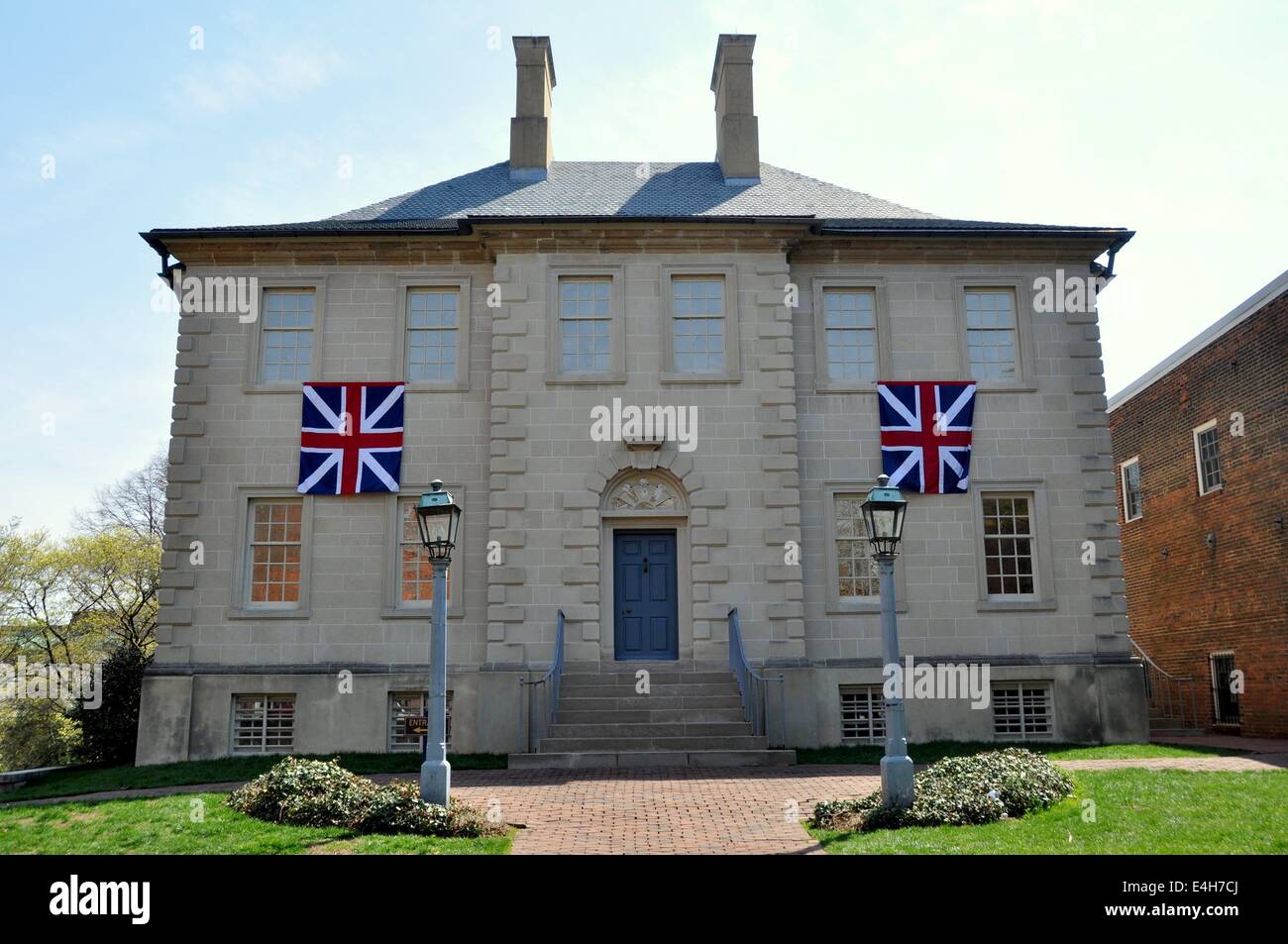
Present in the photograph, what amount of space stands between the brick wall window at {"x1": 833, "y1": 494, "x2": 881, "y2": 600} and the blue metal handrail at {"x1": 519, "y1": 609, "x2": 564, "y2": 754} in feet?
16.5

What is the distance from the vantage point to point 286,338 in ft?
63.1

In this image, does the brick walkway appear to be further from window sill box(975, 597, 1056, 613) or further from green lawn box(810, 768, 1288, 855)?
window sill box(975, 597, 1056, 613)

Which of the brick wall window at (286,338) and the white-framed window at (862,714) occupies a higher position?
the brick wall window at (286,338)

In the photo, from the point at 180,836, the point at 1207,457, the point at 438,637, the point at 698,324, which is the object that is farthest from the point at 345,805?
the point at 1207,457

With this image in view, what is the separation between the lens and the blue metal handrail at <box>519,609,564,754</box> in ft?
52.9

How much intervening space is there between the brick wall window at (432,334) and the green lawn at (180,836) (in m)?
9.06

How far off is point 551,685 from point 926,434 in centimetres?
805

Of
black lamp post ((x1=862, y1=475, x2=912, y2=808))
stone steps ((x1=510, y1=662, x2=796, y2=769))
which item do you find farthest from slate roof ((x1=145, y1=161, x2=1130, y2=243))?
black lamp post ((x1=862, y1=475, x2=912, y2=808))

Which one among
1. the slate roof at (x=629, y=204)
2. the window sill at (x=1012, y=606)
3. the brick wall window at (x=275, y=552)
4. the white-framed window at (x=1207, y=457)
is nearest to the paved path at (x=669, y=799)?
the window sill at (x=1012, y=606)

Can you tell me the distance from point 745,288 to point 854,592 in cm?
581

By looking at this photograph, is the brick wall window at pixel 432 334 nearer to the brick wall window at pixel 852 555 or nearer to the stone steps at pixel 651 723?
the stone steps at pixel 651 723

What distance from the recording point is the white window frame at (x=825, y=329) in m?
19.0
